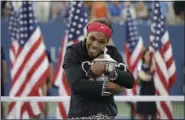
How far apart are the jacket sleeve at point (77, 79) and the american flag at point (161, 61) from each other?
234 inches

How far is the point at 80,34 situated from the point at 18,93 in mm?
1544

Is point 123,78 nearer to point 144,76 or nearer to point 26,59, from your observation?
point 26,59

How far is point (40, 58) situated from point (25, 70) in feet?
1.17

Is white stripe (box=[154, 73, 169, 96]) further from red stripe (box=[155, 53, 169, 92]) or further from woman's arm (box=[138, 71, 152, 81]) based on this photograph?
woman's arm (box=[138, 71, 152, 81])

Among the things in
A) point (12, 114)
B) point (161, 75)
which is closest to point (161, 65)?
point (161, 75)

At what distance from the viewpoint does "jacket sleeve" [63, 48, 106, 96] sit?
184 inches

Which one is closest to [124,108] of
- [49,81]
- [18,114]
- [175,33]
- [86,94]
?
[49,81]

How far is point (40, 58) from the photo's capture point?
10.4 metres

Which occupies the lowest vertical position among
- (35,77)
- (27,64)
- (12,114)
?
(12,114)

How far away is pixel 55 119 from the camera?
10.6 meters

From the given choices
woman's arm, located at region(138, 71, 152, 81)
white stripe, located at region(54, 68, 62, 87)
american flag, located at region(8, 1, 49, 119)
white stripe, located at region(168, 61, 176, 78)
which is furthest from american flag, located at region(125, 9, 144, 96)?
american flag, located at region(8, 1, 49, 119)

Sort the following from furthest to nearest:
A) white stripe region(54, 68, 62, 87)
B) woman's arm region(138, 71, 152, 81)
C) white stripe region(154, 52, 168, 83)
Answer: woman's arm region(138, 71, 152, 81), white stripe region(154, 52, 168, 83), white stripe region(54, 68, 62, 87)

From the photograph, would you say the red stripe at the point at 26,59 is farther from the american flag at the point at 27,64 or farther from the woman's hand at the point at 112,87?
the woman's hand at the point at 112,87

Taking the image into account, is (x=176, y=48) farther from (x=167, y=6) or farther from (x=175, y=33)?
(x=167, y=6)
